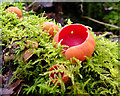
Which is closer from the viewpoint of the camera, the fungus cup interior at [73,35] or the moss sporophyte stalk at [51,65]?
the moss sporophyte stalk at [51,65]

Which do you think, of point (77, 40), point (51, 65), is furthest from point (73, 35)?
point (51, 65)

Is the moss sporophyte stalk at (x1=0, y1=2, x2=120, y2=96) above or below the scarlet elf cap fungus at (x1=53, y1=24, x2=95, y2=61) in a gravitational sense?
below

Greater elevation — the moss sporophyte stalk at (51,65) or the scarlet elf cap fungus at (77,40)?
the scarlet elf cap fungus at (77,40)

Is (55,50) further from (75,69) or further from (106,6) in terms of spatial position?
(106,6)

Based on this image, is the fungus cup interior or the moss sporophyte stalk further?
the fungus cup interior

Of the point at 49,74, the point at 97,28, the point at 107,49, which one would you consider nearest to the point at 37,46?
the point at 49,74
